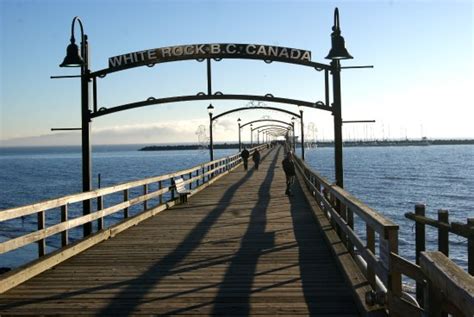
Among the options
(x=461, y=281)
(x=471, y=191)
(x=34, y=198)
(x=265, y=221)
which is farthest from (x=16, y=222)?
(x=471, y=191)

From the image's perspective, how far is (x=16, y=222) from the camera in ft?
107

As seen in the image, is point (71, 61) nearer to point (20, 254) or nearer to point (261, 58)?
point (261, 58)

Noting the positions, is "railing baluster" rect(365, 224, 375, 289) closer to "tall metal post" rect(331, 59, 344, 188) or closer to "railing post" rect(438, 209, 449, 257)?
"railing post" rect(438, 209, 449, 257)

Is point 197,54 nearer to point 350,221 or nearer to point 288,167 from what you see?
point 288,167

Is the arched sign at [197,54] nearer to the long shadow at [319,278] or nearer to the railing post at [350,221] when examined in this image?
the long shadow at [319,278]

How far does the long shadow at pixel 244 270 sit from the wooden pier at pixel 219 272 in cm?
1

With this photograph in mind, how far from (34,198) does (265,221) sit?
142 feet

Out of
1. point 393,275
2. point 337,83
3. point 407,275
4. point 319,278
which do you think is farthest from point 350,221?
point 337,83

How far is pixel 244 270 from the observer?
7465 millimetres

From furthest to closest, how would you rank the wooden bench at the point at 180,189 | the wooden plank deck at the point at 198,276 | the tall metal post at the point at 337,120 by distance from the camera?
the wooden bench at the point at 180,189, the tall metal post at the point at 337,120, the wooden plank deck at the point at 198,276

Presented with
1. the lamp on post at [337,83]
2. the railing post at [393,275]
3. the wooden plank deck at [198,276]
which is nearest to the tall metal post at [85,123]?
the wooden plank deck at [198,276]

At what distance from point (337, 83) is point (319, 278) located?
16.5 ft

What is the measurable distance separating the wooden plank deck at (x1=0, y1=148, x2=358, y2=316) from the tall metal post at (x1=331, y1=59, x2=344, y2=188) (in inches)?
50.0

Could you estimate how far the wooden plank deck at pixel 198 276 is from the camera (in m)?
Result: 5.75
